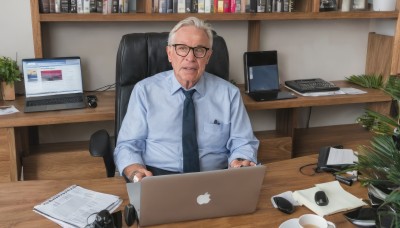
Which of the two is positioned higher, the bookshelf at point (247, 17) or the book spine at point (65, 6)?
the book spine at point (65, 6)

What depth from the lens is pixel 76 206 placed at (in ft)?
4.57

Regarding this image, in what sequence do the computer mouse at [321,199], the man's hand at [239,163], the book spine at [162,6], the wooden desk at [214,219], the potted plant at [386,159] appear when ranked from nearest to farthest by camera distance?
1. the potted plant at [386,159]
2. the wooden desk at [214,219]
3. the computer mouse at [321,199]
4. the man's hand at [239,163]
5. the book spine at [162,6]

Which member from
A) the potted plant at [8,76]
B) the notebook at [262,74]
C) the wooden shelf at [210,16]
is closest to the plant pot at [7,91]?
the potted plant at [8,76]

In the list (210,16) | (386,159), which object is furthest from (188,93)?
(386,159)

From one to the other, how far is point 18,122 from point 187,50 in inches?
40.8

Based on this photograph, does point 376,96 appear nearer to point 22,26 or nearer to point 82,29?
point 82,29

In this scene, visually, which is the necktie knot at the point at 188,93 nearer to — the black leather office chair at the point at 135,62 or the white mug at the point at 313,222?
the black leather office chair at the point at 135,62

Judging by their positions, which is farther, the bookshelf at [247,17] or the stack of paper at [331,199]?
the bookshelf at [247,17]

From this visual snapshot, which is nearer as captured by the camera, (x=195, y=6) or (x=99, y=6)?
(x=99, y=6)

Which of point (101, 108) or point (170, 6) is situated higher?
point (170, 6)

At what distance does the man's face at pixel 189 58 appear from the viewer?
1.89 m

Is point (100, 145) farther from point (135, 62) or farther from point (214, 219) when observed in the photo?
point (214, 219)

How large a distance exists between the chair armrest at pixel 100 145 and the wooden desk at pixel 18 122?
0.62 meters

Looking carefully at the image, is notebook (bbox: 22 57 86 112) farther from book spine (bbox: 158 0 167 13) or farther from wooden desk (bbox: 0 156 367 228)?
wooden desk (bbox: 0 156 367 228)
